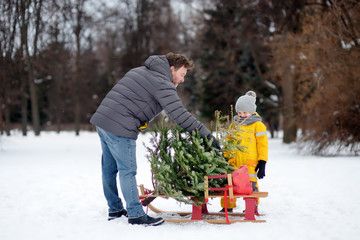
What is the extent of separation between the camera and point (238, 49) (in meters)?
23.2

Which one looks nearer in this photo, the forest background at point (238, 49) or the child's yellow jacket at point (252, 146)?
the child's yellow jacket at point (252, 146)

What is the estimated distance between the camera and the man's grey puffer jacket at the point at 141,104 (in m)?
3.90

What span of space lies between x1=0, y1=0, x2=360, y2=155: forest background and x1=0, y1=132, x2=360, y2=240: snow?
293 cm

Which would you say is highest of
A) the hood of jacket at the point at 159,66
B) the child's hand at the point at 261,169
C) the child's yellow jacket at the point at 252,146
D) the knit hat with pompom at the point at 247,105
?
the hood of jacket at the point at 159,66

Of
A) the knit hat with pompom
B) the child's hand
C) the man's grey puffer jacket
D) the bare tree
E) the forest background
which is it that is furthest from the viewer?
the bare tree

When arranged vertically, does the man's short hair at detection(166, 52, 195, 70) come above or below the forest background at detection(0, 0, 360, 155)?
below

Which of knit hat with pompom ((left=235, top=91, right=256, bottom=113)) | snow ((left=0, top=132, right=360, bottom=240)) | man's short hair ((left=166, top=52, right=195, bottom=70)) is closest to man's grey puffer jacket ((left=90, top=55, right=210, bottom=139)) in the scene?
man's short hair ((left=166, top=52, right=195, bottom=70))

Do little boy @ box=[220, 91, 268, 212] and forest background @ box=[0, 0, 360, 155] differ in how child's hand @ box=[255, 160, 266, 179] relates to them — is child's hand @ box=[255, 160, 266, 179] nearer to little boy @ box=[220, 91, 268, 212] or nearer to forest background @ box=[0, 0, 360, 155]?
little boy @ box=[220, 91, 268, 212]

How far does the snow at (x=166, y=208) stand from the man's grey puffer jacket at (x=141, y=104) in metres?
1.03

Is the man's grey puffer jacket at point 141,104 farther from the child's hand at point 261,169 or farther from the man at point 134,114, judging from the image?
the child's hand at point 261,169

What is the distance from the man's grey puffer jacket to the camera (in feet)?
12.8

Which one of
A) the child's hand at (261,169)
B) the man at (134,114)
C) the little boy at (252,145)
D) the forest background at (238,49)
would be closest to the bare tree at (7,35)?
the forest background at (238,49)

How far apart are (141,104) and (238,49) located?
20109 millimetres

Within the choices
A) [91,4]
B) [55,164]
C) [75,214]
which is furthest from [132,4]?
[75,214]
